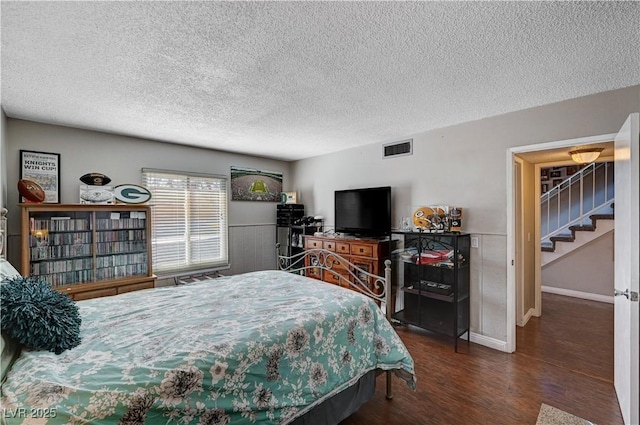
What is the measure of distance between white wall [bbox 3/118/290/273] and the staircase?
4.84 meters

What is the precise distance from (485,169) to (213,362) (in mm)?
3084

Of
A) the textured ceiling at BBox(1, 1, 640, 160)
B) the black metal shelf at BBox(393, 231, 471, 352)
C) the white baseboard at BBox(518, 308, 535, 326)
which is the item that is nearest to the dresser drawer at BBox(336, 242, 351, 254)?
the black metal shelf at BBox(393, 231, 471, 352)

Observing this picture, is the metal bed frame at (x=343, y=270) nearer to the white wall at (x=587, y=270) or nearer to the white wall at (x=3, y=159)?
the white wall at (x=3, y=159)

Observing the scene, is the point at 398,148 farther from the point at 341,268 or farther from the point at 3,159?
the point at 3,159

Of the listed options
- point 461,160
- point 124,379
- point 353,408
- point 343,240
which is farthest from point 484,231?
point 124,379

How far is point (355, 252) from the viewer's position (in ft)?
12.5

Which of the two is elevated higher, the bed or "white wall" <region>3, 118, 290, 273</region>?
"white wall" <region>3, 118, 290, 273</region>

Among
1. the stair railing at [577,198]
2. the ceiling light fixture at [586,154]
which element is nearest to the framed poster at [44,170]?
the ceiling light fixture at [586,154]

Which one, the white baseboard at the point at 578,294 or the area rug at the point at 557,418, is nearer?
the area rug at the point at 557,418

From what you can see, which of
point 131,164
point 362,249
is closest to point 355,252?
point 362,249

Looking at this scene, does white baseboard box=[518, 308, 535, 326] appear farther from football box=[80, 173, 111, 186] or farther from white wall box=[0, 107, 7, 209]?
white wall box=[0, 107, 7, 209]

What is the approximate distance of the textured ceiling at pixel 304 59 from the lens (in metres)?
1.42

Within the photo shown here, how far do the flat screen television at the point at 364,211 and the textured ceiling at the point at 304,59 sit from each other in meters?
1.11

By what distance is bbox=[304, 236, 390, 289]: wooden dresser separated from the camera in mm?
3615
